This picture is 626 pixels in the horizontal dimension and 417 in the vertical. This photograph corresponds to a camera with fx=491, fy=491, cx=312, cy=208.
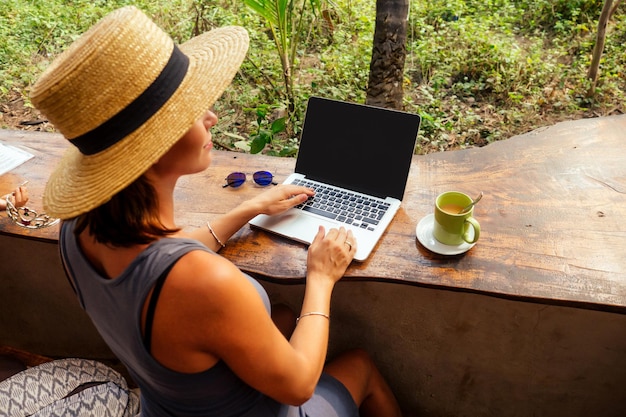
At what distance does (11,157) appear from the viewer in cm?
188

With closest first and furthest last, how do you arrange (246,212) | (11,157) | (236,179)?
(246,212), (236,179), (11,157)

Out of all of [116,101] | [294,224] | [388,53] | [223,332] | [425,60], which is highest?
[116,101]

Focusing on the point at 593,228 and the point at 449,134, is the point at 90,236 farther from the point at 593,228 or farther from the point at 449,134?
the point at 449,134

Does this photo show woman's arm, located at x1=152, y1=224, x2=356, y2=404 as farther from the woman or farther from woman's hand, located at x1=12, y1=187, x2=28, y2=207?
woman's hand, located at x1=12, y1=187, x2=28, y2=207

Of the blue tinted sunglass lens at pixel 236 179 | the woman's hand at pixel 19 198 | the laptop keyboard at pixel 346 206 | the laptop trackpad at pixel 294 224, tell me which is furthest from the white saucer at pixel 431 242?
the woman's hand at pixel 19 198

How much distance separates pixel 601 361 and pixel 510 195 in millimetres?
651

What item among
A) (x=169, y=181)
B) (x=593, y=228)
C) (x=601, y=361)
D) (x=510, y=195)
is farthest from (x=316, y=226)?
(x=601, y=361)

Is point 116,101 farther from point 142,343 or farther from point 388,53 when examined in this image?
point 388,53

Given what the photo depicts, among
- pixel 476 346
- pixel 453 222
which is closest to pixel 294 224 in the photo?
pixel 453 222

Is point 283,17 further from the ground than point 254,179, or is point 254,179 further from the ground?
point 283,17

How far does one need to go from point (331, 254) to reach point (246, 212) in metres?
0.30

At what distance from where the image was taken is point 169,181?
1.07m

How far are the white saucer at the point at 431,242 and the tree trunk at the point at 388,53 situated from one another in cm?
97

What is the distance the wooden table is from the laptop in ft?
0.19
